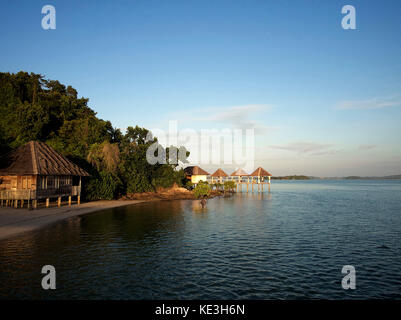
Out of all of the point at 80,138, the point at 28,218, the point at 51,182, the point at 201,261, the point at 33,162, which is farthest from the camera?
the point at 80,138

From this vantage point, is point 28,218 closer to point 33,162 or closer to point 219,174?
point 33,162

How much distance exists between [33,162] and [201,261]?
21.7 m

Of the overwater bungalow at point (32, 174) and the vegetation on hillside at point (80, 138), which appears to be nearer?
the overwater bungalow at point (32, 174)

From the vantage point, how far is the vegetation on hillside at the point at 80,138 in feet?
131

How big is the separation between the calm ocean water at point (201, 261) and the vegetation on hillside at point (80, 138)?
16.5 meters

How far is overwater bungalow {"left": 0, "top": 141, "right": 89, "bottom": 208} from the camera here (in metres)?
27.0

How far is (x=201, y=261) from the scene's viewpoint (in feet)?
46.5

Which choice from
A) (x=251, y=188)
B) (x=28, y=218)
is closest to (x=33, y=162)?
(x=28, y=218)

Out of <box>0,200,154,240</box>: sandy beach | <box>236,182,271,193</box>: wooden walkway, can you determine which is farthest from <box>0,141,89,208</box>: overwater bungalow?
<box>236,182,271,193</box>: wooden walkway

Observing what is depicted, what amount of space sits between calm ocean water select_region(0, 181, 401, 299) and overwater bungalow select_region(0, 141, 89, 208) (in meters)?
6.54

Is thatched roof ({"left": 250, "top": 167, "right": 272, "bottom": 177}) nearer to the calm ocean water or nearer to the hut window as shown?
the calm ocean water

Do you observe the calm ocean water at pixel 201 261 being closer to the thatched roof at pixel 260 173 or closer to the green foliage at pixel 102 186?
the green foliage at pixel 102 186

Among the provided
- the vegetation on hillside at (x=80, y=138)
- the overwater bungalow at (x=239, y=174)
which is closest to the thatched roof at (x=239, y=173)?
the overwater bungalow at (x=239, y=174)
